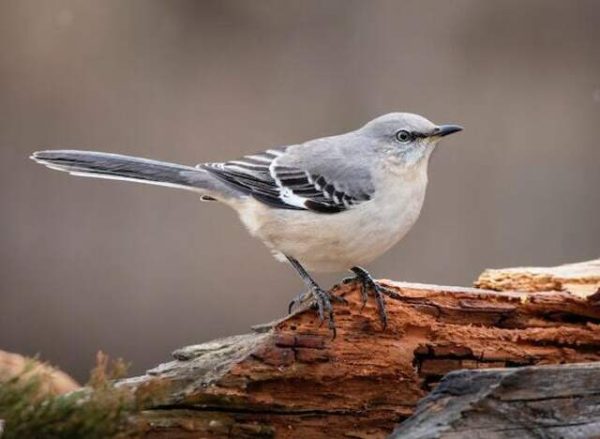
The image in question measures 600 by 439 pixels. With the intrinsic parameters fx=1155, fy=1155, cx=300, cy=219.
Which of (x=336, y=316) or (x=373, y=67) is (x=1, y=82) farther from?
(x=336, y=316)

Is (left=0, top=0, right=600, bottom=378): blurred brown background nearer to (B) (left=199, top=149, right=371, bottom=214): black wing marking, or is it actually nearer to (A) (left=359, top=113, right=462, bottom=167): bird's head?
(B) (left=199, top=149, right=371, bottom=214): black wing marking

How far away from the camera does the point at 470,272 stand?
5.37 metres

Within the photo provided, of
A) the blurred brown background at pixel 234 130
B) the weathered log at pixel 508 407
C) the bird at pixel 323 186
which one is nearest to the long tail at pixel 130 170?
the bird at pixel 323 186

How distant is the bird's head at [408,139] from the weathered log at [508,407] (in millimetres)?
1088

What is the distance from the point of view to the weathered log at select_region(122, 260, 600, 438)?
306 centimetres

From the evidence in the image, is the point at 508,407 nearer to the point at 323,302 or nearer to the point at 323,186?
the point at 323,302

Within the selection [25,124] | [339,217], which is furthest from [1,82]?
[339,217]

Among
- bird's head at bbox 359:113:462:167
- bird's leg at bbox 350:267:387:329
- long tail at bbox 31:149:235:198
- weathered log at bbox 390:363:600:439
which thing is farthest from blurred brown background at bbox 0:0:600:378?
weathered log at bbox 390:363:600:439

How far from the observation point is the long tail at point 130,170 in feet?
11.9

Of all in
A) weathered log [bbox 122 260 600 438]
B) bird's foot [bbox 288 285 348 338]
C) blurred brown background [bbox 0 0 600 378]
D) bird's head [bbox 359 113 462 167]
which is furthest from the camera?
blurred brown background [bbox 0 0 600 378]

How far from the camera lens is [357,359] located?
3.21 meters

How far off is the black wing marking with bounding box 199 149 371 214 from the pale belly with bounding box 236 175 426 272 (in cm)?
3

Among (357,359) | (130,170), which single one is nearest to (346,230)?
(357,359)

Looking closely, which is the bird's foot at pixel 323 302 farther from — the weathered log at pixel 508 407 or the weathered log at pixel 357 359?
the weathered log at pixel 508 407
